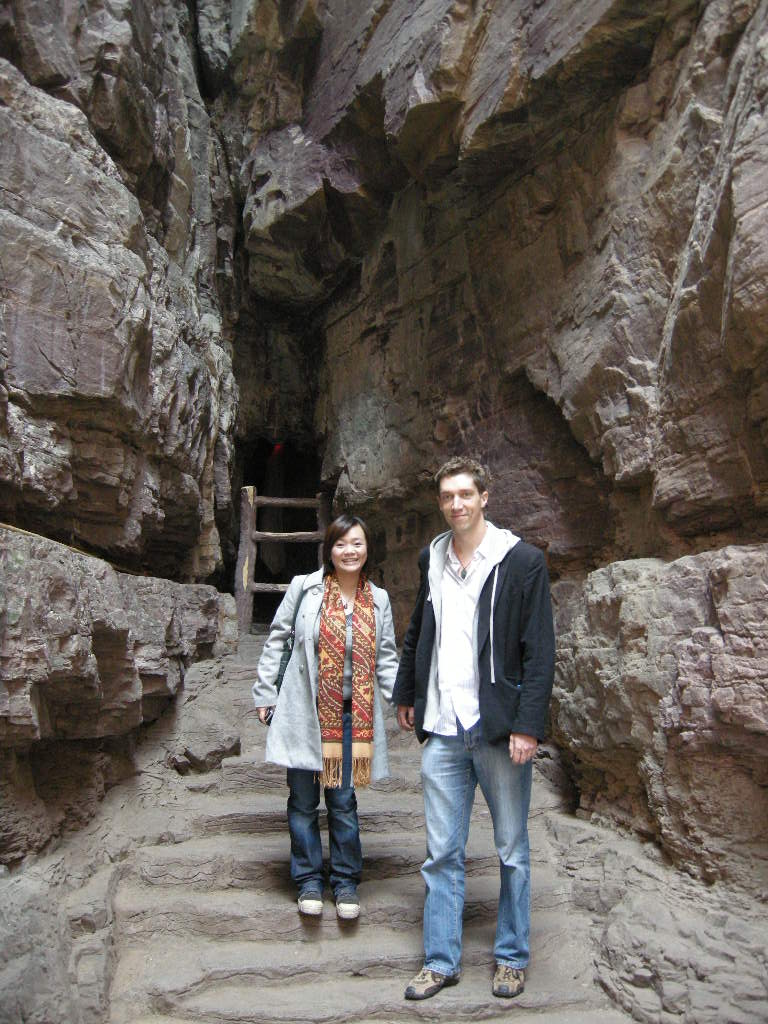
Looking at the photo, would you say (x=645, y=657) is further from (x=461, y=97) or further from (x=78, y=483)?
(x=461, y=97)

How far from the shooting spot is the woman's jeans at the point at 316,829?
11.1ft

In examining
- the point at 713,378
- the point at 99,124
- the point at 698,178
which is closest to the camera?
the point at 713,378

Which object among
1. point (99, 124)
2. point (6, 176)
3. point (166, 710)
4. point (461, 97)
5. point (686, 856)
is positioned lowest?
point (686, 856)

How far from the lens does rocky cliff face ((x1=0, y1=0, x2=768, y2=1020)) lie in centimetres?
346

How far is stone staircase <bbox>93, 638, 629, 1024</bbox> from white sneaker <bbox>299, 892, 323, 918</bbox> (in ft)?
0.38

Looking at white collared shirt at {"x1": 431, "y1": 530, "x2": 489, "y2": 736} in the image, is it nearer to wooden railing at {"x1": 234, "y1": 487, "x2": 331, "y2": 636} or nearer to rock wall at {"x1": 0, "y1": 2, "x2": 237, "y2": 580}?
rock wall at {"x1": 0, "y1": 2, "x2": 237, "y2": 580}

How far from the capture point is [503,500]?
5.71 m

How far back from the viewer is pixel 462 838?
3053 millimetres

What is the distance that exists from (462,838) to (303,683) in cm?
95

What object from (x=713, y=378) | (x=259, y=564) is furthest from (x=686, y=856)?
(x=259, y=564)

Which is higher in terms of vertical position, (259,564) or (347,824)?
(259,564)

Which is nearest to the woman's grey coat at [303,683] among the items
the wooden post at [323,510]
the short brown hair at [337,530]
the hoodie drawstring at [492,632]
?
the short brown hair at [337,530]

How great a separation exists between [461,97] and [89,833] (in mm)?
5189

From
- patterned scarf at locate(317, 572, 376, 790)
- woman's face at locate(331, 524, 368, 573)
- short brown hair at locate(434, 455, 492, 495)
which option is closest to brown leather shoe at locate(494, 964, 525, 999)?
patterned scarf at locate(317, 572, 376, 790)
